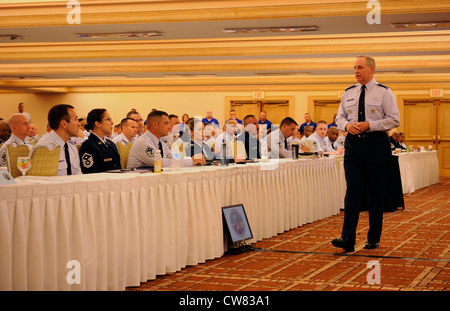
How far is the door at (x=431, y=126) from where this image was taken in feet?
53.6

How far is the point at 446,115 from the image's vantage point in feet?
53.8

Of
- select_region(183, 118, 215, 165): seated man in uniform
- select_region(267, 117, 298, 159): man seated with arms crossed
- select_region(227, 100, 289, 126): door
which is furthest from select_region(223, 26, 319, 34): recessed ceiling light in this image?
select_region(227, 100, 289, 126): door

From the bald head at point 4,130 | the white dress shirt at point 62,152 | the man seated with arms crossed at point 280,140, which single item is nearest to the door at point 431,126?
the man seated with arms crossed at point 280,140

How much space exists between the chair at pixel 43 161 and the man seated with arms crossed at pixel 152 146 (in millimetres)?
1073

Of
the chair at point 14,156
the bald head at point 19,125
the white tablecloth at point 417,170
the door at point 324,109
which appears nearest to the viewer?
the chair at point 14,156

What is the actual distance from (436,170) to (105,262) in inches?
456

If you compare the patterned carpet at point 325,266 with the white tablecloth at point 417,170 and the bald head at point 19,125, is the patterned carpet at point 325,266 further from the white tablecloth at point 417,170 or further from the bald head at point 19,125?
the white tablecloth at point 417,170

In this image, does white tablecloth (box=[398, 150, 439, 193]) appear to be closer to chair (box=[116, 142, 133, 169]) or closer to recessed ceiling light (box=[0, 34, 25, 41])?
chair (box=[116, 142, 133, 169])

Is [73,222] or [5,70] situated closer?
[73,222]

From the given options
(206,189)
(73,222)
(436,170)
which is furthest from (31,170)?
(436,170)

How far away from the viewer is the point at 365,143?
14.5ft

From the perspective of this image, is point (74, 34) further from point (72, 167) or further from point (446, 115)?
point (446, 115)

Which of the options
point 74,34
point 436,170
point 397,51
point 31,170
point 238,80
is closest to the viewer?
point 31,170

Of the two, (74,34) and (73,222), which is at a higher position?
(74,34)
